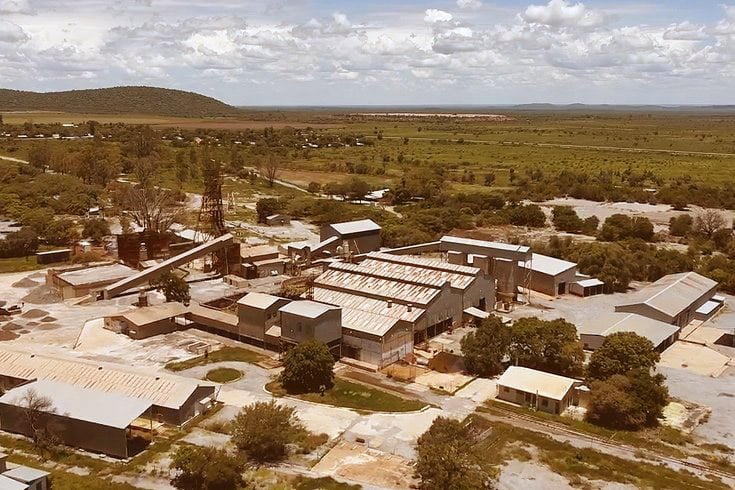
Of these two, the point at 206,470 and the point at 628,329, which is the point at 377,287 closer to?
the point at 628,329

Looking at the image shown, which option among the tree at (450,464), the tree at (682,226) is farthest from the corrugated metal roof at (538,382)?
the tree at (682,226)

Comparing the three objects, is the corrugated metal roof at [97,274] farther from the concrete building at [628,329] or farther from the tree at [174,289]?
the concrete building at [628,329]

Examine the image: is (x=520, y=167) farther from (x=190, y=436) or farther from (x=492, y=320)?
(x=190, y=436)

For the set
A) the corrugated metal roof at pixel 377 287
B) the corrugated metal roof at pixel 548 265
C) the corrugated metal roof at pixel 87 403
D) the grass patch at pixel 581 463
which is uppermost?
the corrugated metal roof at pixel 377 287

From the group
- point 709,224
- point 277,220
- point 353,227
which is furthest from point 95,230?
point 709,224

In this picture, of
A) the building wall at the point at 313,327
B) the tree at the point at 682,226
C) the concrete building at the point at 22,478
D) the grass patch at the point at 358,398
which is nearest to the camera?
the concrete building at the point at 22,478

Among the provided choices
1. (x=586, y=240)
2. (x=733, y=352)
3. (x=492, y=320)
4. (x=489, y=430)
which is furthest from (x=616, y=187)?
(x=489, y=430)

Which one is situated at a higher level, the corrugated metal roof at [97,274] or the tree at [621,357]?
the tree at [621,357]
